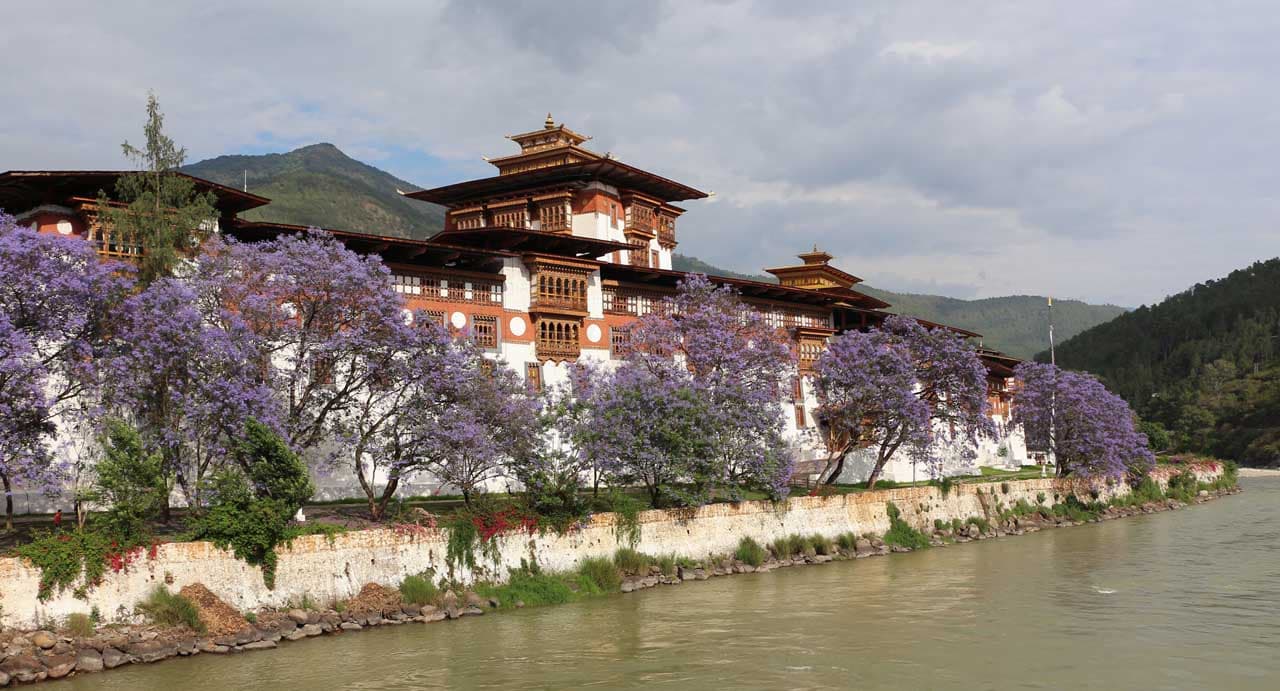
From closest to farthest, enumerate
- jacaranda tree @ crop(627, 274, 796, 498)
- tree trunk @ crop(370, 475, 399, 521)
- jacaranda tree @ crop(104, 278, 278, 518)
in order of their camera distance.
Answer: jacaranda tree @ crop(104, 278, 278, 518), tree trunk @ crop(370, 475, 399, 521), jacaranda tree @ crop(627, 274, 796, 498)

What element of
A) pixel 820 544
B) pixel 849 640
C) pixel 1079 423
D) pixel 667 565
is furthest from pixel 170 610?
pixel 1079 423

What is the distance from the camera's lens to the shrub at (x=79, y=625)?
78.5 feet

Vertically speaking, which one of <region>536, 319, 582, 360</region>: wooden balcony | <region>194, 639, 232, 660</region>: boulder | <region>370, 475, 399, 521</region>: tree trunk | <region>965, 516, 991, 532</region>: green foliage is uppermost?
<region>536, 319, 582, 360</region>: wooden balcony

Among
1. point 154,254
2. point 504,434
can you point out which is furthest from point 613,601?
point 154,254

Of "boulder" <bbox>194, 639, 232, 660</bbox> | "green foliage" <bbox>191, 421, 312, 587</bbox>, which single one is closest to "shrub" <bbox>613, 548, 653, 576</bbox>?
"green foliage" <bbox>191, 421, 312, 587</bbox>

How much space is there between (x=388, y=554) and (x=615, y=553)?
27.5 ft

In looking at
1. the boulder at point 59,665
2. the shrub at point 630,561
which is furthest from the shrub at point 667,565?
the boulder at point 59,665

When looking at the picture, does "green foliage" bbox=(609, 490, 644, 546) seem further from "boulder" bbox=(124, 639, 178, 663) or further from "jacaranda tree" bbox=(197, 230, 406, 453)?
"boulder" bbox=(124, 639, 178, 663)

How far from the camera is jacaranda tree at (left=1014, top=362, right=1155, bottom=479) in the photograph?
6031cm

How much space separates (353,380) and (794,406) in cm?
3237

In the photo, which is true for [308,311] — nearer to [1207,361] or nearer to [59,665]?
[59,665]

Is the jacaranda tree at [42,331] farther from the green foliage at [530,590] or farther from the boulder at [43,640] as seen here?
the green foliage at [530,590]

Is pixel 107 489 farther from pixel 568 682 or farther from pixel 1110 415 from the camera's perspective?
pixel 1110 415

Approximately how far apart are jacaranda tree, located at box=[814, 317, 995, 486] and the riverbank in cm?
314
